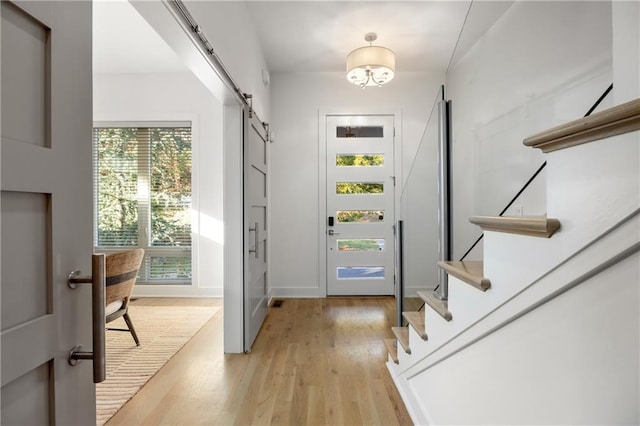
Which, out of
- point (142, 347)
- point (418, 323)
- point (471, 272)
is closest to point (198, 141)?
point (142, 347)

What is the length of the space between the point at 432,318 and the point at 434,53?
10.8 feet

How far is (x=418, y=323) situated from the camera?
1834 mm

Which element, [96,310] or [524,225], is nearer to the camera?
[96,310]

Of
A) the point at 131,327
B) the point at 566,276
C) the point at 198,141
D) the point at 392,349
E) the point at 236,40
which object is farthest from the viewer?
the point at 198,141

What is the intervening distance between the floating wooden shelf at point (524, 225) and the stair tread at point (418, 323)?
2.60 ft

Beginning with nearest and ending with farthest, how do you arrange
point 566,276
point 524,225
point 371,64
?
point 566,276 → point 524,225 → point 371,64

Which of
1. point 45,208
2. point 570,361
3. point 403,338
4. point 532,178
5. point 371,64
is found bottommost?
point 403,338

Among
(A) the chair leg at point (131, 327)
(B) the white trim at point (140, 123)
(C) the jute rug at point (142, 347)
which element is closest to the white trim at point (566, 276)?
(C) the jute rug at point (142, 347)

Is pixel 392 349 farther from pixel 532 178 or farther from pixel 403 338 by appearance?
pixel 532 178

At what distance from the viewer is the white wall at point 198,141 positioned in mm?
4184

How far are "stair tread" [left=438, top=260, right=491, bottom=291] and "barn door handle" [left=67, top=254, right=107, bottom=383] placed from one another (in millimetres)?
1033

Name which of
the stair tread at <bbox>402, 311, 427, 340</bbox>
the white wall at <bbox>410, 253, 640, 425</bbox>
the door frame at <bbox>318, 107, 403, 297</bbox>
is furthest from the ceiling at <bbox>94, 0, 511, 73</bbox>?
the white wall at <bbox>410, 253, 640, 425</bbox>

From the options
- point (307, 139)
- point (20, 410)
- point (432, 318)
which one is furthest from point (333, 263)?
point (20, 410)

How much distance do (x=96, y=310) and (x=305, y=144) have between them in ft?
12.4
